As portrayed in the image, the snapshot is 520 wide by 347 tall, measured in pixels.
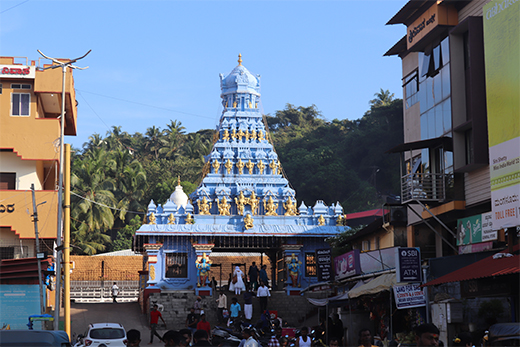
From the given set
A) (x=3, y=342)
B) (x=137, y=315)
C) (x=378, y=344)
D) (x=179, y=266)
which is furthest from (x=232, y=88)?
(x=3, y=342)

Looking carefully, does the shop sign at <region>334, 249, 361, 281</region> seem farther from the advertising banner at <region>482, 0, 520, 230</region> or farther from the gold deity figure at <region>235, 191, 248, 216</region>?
the gold deity figure at <region>235, 191, 248, 216</region>

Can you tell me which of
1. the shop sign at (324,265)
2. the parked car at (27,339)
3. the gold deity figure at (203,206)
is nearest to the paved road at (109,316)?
the gold deity figure at (203,206)

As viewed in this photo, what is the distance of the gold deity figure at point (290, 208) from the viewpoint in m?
40.9

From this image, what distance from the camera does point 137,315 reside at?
33938mm

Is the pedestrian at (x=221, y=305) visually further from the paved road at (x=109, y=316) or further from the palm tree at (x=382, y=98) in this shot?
the palm tree at (x=382, y=98)

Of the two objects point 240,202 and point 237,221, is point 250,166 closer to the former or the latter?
point 240,202

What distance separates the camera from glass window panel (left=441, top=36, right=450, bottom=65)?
2233 cm

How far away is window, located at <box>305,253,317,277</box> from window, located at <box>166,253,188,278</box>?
6.59 metres

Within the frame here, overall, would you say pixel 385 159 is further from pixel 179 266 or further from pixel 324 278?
pixel 324 278

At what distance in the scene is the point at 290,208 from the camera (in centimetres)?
4109

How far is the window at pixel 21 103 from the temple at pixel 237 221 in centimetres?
978

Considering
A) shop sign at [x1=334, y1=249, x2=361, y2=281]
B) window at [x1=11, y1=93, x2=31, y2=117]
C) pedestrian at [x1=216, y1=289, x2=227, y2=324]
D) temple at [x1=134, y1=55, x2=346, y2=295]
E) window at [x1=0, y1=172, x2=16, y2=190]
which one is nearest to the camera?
shop sign at [x1=334, y1=249, x2=361, y2=281]

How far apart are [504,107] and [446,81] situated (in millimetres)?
5408

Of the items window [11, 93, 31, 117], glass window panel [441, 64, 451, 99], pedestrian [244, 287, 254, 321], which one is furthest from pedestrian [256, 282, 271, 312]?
glass window panel [441, 64, 451, 99]
